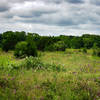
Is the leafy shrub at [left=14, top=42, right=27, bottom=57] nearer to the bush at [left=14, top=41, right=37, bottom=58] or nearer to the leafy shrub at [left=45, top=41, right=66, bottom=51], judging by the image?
the bush at [left=14, top=41, right=37, bottom=58]

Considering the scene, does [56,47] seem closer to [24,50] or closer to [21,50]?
[24,50]

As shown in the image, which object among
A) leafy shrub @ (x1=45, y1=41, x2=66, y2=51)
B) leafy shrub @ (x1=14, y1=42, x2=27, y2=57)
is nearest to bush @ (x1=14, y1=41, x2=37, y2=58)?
leafy shrub @ (x1=14, y1=42, x2=27, y2=57)

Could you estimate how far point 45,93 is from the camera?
6.21 m

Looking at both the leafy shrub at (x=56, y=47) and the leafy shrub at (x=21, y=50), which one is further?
the leafy shrub at (x=56, y=47)

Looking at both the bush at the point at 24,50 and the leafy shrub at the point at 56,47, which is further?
the leafy shrub at the point at 56,47

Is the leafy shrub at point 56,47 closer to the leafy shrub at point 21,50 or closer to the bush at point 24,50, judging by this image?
the bush at point 24,50

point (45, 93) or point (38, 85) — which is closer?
point (45, 93)

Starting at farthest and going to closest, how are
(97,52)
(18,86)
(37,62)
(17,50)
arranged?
1. (97,52)
2. (17,50)
3. (37,62)
4. (18,86)

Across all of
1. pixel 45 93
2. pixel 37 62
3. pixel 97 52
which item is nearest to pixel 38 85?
pixel 45 93

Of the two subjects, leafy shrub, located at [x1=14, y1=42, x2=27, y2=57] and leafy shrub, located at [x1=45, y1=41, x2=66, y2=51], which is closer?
leafy shrub, located at [x1=14, y1=42, x2=27, y2=57]

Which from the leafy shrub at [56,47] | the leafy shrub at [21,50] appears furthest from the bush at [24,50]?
the leafy shrub at [56,47]

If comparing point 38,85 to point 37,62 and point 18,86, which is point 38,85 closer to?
point 18,86

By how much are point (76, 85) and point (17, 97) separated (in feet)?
9.94

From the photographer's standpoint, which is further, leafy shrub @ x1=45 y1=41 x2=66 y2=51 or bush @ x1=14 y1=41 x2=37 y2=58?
leafy shrub @ x1=45 y1=41 x2=66 y2=51
